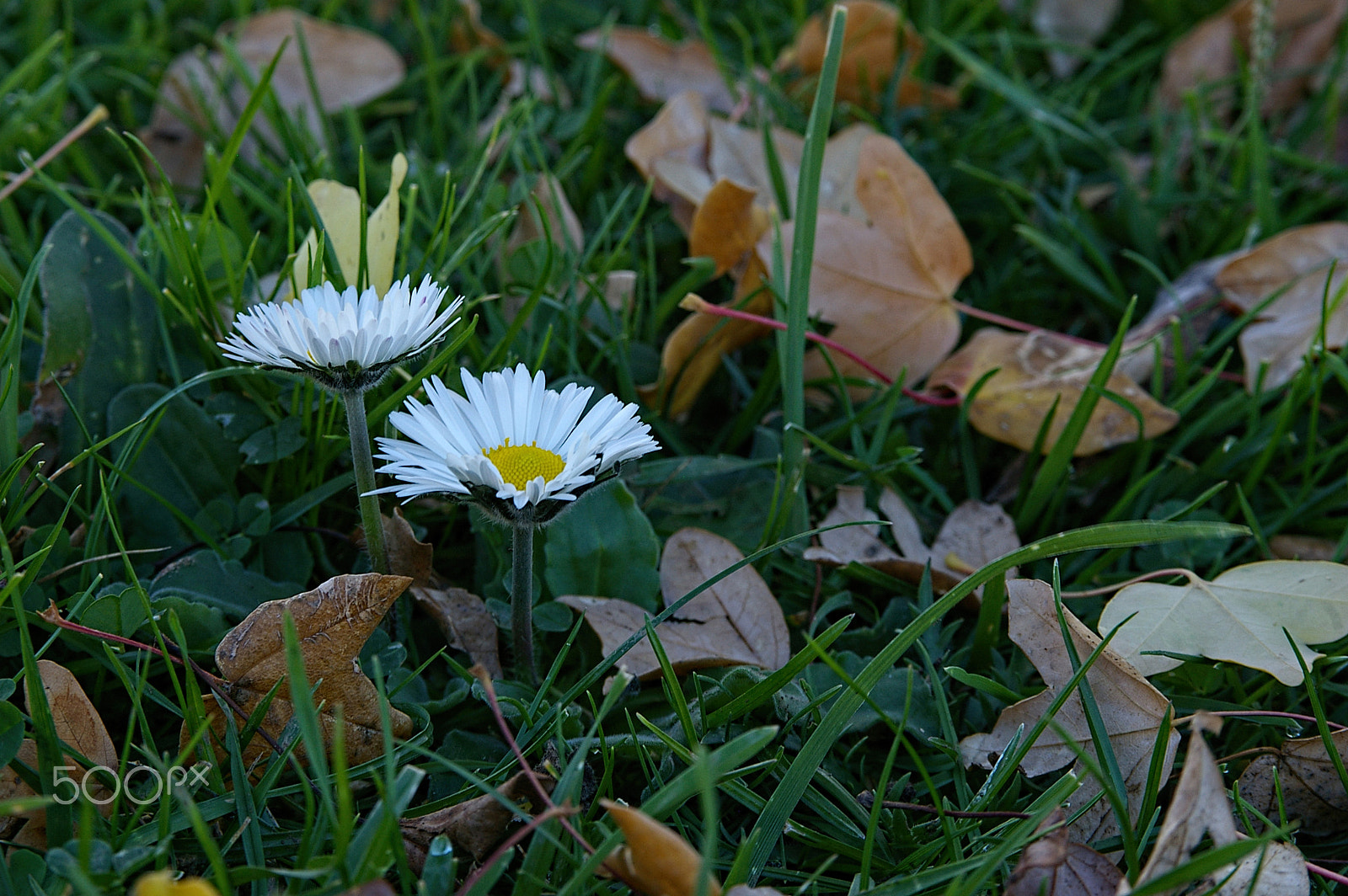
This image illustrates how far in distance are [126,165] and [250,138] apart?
204mm

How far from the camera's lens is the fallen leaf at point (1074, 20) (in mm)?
2115

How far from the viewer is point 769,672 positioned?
1065 mm

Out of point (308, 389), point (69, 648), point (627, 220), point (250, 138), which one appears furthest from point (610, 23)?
point (69, 648)

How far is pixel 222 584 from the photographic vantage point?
1.10 meters

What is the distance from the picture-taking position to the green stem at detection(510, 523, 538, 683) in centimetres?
97

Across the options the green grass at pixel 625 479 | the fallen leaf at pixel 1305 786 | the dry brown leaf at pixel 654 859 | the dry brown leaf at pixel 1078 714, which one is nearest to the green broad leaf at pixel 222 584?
the green grass at pixel 625 479

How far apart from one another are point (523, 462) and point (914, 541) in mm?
537

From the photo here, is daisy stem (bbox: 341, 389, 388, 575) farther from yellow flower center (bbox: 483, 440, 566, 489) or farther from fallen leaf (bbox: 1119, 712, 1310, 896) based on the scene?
fallen leaf (bbox: 1119, 712, 1310, 896)

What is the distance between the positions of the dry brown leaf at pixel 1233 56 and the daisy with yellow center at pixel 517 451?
60.6 inches

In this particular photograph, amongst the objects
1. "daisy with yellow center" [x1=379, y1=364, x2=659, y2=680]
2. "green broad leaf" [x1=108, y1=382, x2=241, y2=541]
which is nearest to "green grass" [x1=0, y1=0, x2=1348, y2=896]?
"green broad leaf" [x1=108, y1=382, x2=241, y2=541]

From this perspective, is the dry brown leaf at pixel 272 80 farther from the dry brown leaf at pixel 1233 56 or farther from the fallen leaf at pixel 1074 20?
the dry brown leaf at pixel 1233 56

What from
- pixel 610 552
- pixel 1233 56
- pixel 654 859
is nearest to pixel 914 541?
pixel 610 552

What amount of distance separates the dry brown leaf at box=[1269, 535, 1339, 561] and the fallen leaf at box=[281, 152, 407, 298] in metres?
1.11

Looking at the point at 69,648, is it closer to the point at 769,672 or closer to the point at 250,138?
the point at 769,672
